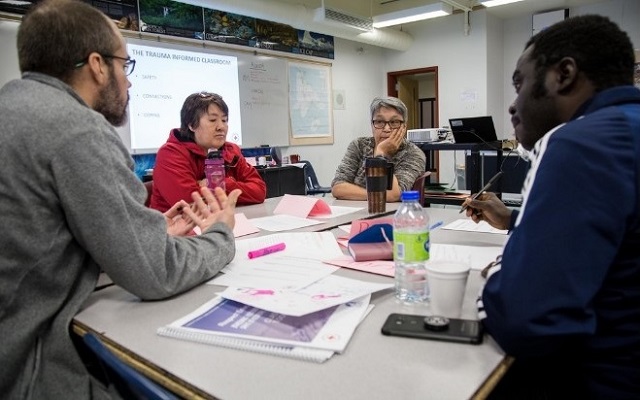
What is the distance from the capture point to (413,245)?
972mm

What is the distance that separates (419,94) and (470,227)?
26.8 feet

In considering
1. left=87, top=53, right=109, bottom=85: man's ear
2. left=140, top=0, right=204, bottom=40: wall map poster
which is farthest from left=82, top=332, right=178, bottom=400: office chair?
left=140, top=0, right=204, bottom=40: wall map poster

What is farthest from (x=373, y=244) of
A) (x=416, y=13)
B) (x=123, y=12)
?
(x=416, y=13)

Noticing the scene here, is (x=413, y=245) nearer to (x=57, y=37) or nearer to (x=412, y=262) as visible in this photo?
(x=412, y=262)

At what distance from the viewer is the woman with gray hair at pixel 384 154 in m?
2.50

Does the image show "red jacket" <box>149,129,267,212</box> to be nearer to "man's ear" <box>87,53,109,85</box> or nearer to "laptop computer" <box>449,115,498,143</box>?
"man's ear" <box>87,53,109,85</box>

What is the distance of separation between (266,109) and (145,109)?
1576mm

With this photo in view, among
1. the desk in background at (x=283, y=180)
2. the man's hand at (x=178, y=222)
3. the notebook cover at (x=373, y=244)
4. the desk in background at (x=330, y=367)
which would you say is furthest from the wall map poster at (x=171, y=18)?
the desk in background at (x=330, y=367)

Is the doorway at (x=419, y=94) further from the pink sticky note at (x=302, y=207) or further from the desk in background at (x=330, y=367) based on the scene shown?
the desk in background at (x=330, y=367)

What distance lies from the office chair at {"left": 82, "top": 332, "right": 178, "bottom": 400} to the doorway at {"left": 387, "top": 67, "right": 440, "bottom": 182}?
5649 mm

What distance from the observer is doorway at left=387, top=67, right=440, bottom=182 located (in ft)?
23.2

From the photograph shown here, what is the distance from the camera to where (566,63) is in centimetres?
88

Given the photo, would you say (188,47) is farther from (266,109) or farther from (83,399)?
(83,399)

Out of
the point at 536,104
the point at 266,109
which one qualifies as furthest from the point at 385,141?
the point at 266,109
